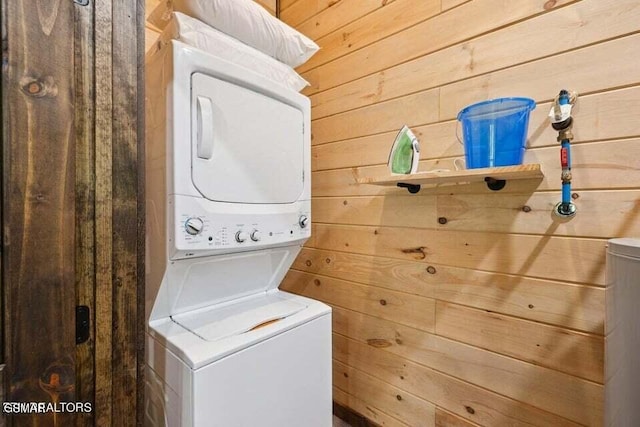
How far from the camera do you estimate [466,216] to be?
1357 mm

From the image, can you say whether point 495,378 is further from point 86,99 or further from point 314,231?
point 86,99

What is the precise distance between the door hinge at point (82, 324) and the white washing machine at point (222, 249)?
1.15 ft

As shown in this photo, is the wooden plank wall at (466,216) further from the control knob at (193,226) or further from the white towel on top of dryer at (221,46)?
the control knob at (193,226)

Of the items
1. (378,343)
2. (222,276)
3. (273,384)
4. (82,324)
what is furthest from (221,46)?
(378,343)

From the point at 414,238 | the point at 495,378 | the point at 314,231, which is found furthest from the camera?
the point at 314,231

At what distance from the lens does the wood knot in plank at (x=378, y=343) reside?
5.39 feet

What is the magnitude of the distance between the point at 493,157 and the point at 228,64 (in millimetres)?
1082

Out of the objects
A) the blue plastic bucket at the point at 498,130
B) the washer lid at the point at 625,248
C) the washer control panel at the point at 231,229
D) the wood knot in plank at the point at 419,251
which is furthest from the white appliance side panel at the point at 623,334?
the washer control panel at the point at 231,229

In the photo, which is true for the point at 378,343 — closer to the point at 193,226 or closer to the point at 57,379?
the point at 193,226

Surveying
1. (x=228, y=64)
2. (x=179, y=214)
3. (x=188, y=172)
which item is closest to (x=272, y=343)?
(x=179, y=214)

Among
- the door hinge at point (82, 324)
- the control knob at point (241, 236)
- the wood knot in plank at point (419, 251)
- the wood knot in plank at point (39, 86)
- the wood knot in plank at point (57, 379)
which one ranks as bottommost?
the wood knot in plank at point (57, 379)

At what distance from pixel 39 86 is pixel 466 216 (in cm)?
147

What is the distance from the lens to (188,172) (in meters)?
1.05

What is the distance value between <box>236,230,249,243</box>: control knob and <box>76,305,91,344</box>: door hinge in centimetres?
57
